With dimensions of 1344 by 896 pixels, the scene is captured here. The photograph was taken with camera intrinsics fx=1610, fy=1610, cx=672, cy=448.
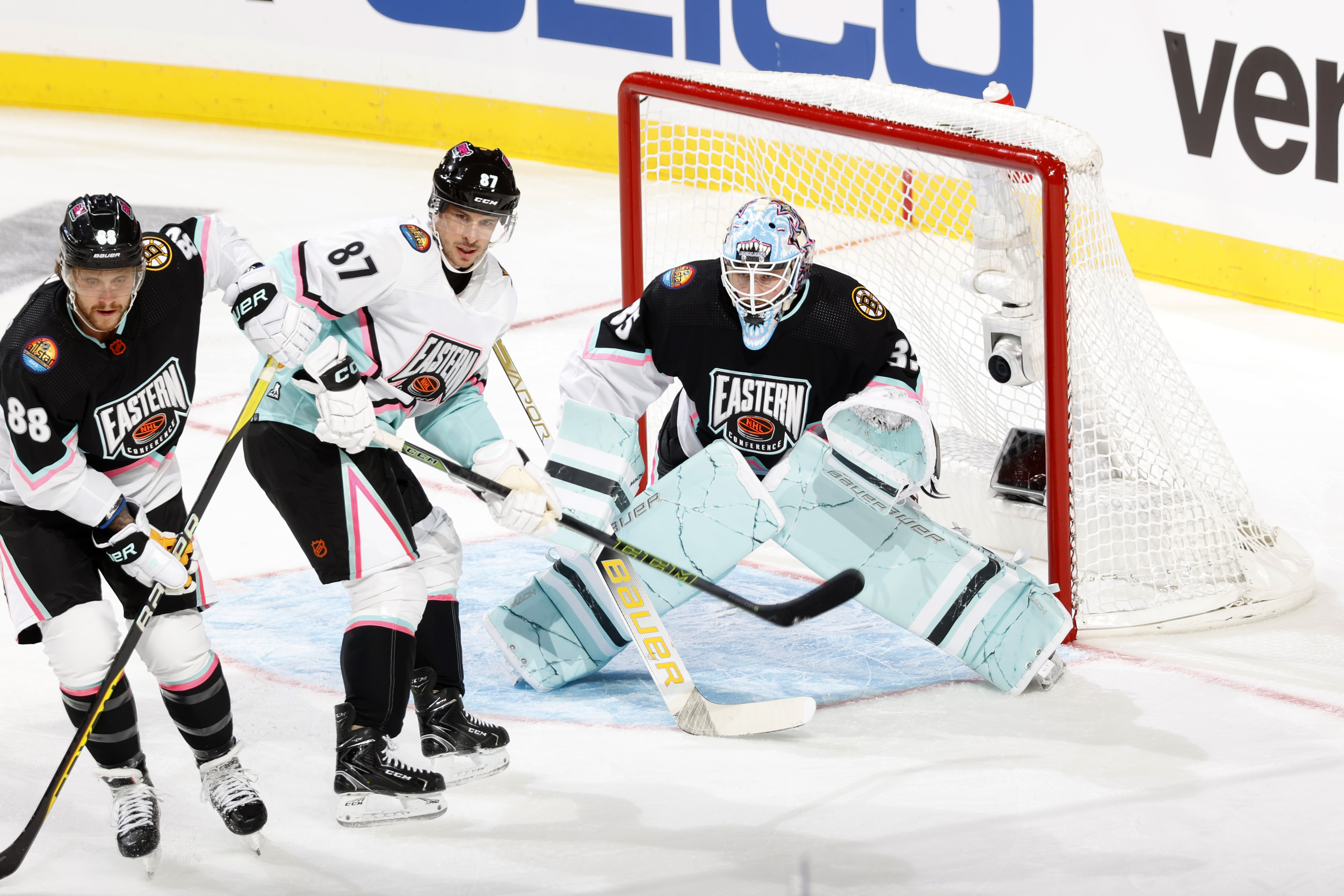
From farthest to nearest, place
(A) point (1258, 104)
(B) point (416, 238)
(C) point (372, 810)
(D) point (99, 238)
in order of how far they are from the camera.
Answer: (A) point (1258, 104), (B) point (416, 238), (C) point (372, 810), (D) point (99, 238)

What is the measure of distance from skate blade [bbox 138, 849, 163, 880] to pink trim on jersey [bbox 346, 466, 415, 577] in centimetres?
53

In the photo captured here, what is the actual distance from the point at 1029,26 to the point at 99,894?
4.45 meters

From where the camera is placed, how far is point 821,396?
302 centimetres

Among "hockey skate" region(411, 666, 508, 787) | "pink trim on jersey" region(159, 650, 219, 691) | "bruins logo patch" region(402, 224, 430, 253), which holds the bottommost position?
"hockey skate" region(411, 666, 508, 787)

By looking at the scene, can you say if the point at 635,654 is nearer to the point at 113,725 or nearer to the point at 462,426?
the point at 462,426

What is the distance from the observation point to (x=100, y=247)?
7.52ft

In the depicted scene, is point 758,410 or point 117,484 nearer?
point 117,484

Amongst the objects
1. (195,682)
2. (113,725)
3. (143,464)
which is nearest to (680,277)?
(143,464)

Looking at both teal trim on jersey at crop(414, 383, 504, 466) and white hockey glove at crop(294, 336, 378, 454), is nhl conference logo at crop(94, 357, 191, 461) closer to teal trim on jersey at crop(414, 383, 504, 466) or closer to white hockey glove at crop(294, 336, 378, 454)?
white hockey glove at crop(294, 336, 378, 454)

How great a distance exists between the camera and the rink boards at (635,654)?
312 centimetres

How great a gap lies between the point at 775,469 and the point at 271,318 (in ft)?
3.29

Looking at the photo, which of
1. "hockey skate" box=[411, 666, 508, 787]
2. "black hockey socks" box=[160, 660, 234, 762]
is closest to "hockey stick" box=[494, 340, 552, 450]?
"hockey skate" box=[411, 666, 508, 787]

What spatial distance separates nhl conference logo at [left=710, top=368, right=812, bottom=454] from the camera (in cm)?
301

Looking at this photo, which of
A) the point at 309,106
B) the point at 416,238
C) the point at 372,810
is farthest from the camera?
the point at 309,106
